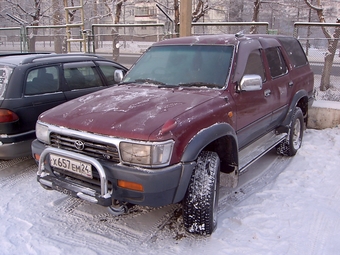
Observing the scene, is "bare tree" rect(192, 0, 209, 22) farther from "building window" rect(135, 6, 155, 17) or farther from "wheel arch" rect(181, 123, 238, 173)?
"wheel arch" rect(181, 123, 238, 173)

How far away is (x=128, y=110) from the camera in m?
3.29

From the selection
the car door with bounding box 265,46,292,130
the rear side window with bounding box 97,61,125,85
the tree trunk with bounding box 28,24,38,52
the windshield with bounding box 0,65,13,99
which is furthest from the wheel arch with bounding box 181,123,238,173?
the tree trunk with bounding box 28,24,38,52

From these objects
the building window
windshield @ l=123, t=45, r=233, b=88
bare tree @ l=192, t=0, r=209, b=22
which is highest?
the building window

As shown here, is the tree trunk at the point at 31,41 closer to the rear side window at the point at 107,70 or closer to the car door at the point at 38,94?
the rear side window at the point at 107,70

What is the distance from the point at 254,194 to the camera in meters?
4.25

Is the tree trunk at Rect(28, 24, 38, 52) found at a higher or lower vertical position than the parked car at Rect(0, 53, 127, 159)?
higher

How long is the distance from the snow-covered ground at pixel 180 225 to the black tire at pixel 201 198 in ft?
0.57

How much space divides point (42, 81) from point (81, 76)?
0.74 meters

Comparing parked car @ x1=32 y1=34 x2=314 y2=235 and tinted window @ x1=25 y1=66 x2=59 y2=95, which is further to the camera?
tinted window @ x1=25 y1=66 x2=59 y2=95

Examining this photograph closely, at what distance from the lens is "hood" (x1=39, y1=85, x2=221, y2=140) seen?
3.00 meters

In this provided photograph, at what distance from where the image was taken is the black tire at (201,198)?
10.5 ft

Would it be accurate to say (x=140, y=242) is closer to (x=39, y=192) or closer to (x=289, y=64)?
(x=39, y=192)

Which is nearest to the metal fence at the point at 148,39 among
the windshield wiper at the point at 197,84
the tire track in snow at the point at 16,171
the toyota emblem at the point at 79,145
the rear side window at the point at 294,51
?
the rear side window at the point at 294,51

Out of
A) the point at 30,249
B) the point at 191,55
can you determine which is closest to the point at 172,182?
the point at 30,249
